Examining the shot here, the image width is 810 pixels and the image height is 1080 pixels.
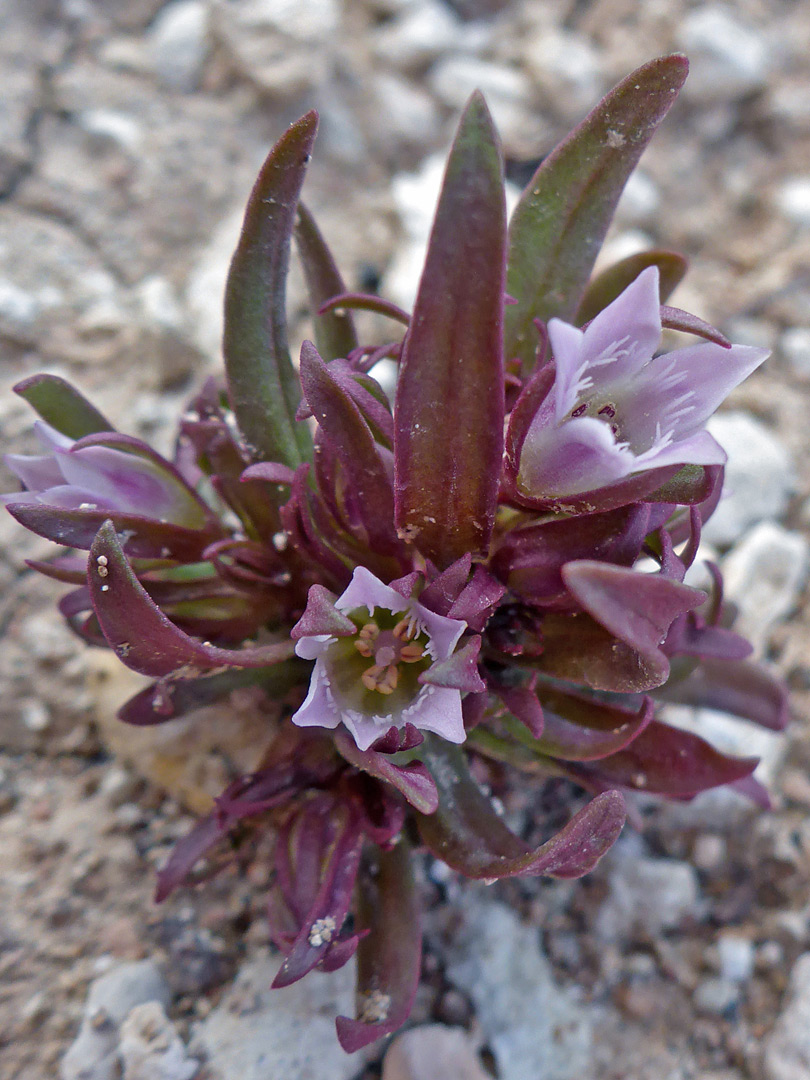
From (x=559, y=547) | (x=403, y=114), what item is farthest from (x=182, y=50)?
(x=559, y=547)

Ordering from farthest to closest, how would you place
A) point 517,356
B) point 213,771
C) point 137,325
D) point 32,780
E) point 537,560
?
point 137,325 → point 32,780 → point 213,771 → point 517,356 → point 537,560

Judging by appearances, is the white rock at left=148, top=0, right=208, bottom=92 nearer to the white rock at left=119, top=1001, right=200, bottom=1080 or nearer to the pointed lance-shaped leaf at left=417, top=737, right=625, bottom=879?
the pointed lance-shaped leaf at left=417, top=737, right=625, bottom=879

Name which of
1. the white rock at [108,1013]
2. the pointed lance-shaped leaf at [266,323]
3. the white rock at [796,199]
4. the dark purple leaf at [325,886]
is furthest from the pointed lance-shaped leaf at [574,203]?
the white rock at [796,199]

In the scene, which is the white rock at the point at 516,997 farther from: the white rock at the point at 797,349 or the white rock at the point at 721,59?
the white rock at the point at 721,59

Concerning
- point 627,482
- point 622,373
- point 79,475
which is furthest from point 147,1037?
point 622,373

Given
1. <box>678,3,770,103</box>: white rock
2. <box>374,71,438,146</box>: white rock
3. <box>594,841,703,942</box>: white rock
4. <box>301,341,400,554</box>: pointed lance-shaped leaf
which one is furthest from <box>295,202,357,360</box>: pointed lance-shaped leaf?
<box>678,3,770,103</box>: white rock

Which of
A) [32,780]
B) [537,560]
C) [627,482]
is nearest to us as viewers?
[627,482]

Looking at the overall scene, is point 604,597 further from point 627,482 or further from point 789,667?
point 789,667
